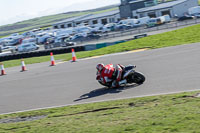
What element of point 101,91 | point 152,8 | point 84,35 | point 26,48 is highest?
point 152,8

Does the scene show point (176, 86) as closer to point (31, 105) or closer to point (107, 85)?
point (107, 85)

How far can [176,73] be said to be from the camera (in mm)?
12617

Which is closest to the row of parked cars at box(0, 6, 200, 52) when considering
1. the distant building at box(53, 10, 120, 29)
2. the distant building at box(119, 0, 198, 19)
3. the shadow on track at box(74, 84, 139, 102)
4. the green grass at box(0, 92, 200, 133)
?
the distant building at box(119, 0, 198, 19)

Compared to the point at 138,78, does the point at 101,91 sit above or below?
below

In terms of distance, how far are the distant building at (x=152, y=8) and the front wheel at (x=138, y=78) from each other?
63.4m

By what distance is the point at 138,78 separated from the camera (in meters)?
12.0

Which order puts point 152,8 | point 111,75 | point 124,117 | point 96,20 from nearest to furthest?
point 124,117 < point 111,75 < point 152,8 < point 96,20

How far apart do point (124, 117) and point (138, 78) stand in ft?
13.7

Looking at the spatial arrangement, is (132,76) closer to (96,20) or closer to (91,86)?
(91,86)

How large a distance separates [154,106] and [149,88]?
Answer: 8.56 feet

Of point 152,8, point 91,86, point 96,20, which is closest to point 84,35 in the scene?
point 152,8

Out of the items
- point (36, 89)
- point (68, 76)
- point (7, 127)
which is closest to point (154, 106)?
point (7, 127)

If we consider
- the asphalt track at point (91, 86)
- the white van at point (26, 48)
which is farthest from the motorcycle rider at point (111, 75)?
the white van at point (26, 48)

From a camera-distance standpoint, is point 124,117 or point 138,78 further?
point 138,78
